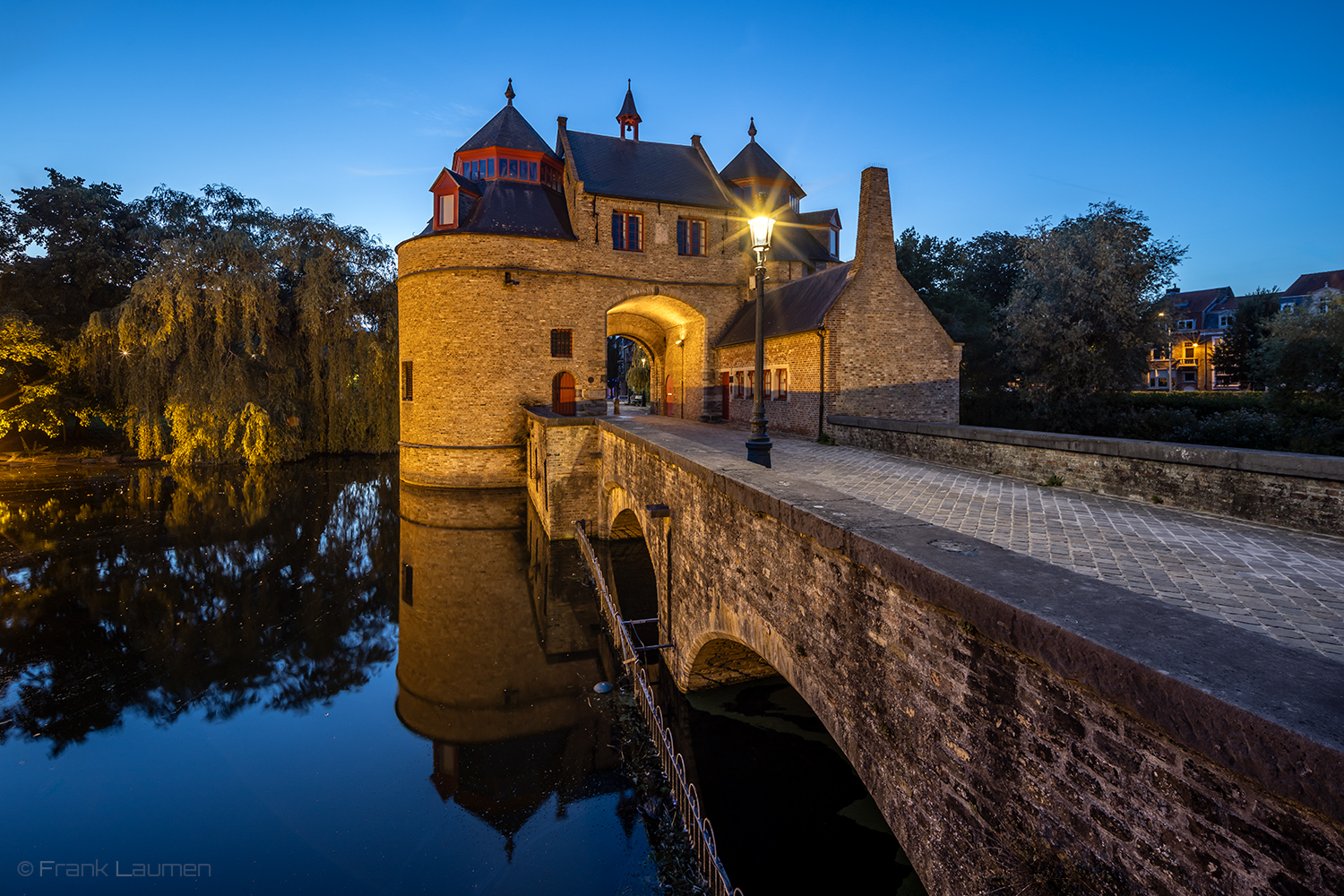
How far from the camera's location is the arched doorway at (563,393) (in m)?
21.5

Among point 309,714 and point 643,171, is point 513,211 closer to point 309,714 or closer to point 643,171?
point 643,171

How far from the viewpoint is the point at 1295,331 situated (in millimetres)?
18047

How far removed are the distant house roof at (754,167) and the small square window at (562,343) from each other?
33.1 feet

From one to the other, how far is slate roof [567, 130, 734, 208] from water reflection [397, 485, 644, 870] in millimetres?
12978

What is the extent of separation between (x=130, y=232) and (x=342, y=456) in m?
13.5

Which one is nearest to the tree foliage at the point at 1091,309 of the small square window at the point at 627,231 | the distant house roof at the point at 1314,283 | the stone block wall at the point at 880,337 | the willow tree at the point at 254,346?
the stone block wall at the point at 880,337

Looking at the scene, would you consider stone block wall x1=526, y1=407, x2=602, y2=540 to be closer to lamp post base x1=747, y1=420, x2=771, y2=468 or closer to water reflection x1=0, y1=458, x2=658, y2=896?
water reflection x1=0, y1=458, x2=658, y2=896

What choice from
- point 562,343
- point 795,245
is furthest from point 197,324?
point 795,245

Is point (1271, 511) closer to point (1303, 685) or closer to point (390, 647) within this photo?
point (1303, 685)

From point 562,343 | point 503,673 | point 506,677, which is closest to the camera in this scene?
point 506,677

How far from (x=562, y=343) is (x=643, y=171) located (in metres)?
7.41

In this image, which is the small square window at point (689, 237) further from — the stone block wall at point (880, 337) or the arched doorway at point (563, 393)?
the stone block wall at point (880, 337)

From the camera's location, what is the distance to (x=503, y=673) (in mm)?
9211

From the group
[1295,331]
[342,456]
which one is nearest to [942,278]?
[1295,331]
